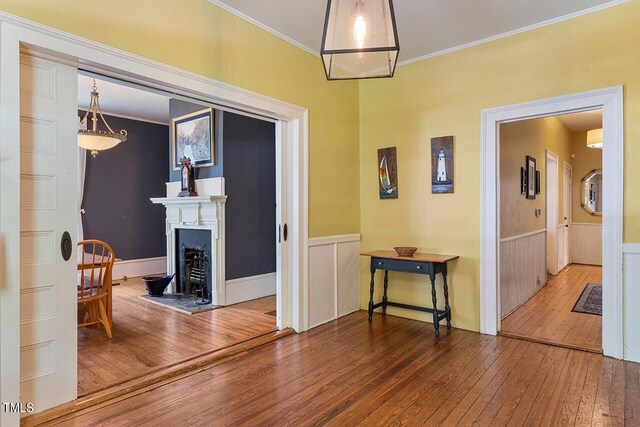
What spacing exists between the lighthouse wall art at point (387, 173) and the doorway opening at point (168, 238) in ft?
4.66

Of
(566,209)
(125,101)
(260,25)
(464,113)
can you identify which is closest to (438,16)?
(464,113)

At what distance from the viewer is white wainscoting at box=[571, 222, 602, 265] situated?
7273 mm

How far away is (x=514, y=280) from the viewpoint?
424 cm

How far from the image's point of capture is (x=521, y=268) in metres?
4.49

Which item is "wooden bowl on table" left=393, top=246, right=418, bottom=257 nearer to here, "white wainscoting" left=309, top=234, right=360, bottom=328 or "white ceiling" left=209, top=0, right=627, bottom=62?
"white wainscoting" left=309, top=234, right=360, bottom=328

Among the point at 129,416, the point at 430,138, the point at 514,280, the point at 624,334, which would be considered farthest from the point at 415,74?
the point at 129,416

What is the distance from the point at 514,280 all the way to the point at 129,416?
392 cm

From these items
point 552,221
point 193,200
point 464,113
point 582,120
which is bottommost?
point 552,221

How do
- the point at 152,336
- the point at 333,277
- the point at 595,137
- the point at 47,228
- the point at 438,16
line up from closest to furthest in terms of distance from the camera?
the point at 47,228 < the point at 438,16 < the point at 152,336 < the point at 333,277 < the point at 595,137

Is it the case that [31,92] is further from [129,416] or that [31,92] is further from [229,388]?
[229,388]

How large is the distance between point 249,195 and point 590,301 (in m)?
4.43

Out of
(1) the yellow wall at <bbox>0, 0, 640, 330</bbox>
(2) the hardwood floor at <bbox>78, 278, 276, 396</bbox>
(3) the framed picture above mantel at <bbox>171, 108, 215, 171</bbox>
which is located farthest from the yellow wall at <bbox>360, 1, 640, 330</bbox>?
(3) the framed picture above mantel at <bbox>171, 108, 215, 171</bbox>

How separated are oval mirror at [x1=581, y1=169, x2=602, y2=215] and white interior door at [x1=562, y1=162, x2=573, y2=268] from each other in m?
0.27

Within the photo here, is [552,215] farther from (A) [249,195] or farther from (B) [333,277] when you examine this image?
(A) [249,195]
